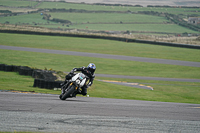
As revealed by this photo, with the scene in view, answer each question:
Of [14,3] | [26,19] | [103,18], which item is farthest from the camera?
[14,3]

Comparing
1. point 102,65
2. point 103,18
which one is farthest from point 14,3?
point 102,65

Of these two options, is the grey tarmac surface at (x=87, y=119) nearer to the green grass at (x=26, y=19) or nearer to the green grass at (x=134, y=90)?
the green grass at (x=134, y=90)

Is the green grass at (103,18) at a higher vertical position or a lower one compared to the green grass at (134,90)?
higher

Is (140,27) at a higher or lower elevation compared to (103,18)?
lower

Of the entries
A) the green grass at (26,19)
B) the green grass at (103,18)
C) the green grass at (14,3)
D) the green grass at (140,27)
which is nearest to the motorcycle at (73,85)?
the green grass at (26,19)

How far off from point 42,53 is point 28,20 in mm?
64043

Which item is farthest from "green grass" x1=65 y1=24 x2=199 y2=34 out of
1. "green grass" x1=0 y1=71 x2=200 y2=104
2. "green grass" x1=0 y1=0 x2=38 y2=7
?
"green grass" x1=0 y1=71 x2=200 y2=104

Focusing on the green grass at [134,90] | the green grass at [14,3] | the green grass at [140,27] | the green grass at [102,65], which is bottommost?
the green grass at [102,65]

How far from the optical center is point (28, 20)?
3875 inches

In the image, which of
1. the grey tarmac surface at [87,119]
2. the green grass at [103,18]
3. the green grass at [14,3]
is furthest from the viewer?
the green grass at [14,3]

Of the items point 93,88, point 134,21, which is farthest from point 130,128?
point 134,21

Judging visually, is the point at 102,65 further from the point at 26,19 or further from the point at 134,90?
the point at 26,19

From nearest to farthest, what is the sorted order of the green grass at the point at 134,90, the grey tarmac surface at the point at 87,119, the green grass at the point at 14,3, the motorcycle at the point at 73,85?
the grey tarmac surface at the point at 87,119 < the motorcycle at the point at 73,85 < the green grass at the point at 134,90 < the green grass at the point at 14,3

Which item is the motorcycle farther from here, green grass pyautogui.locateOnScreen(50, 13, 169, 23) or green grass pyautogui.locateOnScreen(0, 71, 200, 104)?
green grass pyautogui.locateOnScreen(50, 13, 169, 23)
